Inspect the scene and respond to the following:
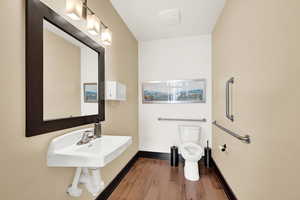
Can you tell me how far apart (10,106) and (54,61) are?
1.45 feet

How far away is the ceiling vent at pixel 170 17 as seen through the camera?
1992 millimetres

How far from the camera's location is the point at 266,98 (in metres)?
0.96

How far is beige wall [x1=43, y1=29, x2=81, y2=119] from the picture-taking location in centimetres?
99

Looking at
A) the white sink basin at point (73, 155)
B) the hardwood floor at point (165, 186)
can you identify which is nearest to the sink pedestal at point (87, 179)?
the white sink basin at point (73, 155)

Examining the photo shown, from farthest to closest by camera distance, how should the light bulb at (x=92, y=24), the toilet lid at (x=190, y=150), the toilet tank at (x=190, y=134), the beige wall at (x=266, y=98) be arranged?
the toilet tank at (x=190, y=134), the toilet lid at (x=190, y=150), the light bulb at (x=92, y=24), the beige wall at (x=266, y=98)

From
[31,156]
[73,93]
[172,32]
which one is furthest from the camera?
[172,32]

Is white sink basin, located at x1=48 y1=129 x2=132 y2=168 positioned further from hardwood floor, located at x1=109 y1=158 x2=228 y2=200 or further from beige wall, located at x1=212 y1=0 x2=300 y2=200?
beige wall, located at x1=212 y1=0 x2=300 y2=200

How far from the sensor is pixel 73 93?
1243 mm

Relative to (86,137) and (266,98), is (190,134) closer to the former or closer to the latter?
(266,98)

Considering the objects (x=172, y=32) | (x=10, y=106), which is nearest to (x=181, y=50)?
(x=172, y=32)

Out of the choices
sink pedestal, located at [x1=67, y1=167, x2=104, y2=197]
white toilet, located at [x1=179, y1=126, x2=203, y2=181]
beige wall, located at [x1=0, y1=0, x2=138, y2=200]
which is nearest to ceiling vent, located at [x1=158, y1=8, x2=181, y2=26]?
beige wall, located at [x1=0, y1=0, x2=138, y2=200]

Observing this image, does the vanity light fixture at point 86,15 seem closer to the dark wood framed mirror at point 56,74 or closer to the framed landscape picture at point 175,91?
the dark wood framed mirror at point 56,74

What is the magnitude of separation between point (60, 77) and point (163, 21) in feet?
5.94

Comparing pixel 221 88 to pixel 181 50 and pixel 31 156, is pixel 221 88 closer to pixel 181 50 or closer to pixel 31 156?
pixel 181 50
